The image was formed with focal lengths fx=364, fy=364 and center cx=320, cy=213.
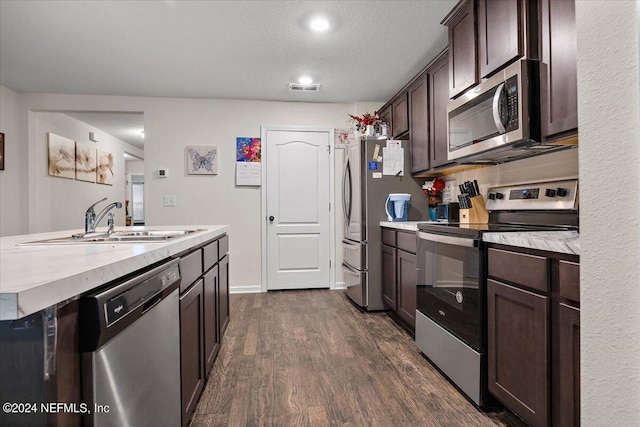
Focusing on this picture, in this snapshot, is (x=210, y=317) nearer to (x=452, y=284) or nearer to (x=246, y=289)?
(x=452, y=284)

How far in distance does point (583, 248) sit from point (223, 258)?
7.19ft

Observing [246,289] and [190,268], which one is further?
[246,289]

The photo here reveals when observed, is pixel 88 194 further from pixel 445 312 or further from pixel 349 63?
pixel 445 312

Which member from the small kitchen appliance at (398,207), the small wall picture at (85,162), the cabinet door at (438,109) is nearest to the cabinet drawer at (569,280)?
the cabinet door at (438,109)

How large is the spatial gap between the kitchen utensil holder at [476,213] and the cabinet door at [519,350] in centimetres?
90

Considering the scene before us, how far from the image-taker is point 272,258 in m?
4.52

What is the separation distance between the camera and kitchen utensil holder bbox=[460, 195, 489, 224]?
2.54 m

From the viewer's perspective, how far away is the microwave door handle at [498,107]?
193 centimetres

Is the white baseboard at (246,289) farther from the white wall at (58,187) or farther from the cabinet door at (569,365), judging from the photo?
the cabinet door at (569,365)

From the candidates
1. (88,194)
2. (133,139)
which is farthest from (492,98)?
(133,139)

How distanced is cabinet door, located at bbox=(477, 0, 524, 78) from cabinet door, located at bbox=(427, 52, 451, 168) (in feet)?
1.99

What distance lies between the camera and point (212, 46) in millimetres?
3037

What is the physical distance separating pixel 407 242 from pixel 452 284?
2.79ft

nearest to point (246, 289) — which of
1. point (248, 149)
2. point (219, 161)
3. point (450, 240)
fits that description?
point (219, 161)
